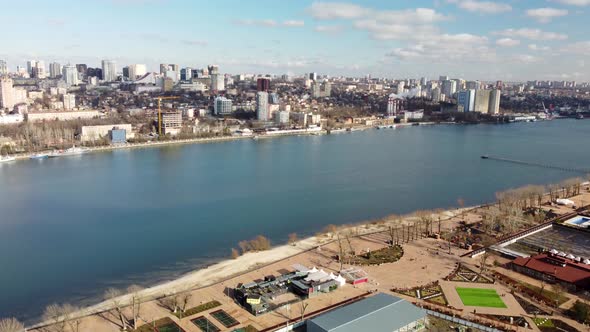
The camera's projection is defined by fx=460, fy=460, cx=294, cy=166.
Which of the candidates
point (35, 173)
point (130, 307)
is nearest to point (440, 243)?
point (130, 307)

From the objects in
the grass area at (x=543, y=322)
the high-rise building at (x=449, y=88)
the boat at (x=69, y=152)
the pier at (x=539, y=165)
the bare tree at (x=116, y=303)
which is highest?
the high-rise building at (x=449, y=88)

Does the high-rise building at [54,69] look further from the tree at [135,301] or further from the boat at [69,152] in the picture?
the tree at [135,301]

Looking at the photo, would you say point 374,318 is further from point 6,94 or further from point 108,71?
point 108,71

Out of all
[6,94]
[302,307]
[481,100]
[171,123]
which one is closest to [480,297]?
[302,307]

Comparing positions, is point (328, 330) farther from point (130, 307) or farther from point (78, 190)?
point (78, 190)

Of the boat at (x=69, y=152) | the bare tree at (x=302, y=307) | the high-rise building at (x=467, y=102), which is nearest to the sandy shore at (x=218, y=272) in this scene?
the bare tree at (x=302, y=307)

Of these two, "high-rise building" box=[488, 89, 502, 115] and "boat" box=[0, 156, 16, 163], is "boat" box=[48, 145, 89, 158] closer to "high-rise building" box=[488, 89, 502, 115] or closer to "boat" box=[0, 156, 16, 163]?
"boat" box=[0, 156, 16, 163]

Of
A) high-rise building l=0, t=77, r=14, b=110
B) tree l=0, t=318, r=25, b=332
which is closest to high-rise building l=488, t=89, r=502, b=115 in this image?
high-rise building l=0, t=77, r=14, b=110

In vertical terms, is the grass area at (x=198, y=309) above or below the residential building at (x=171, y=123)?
below
